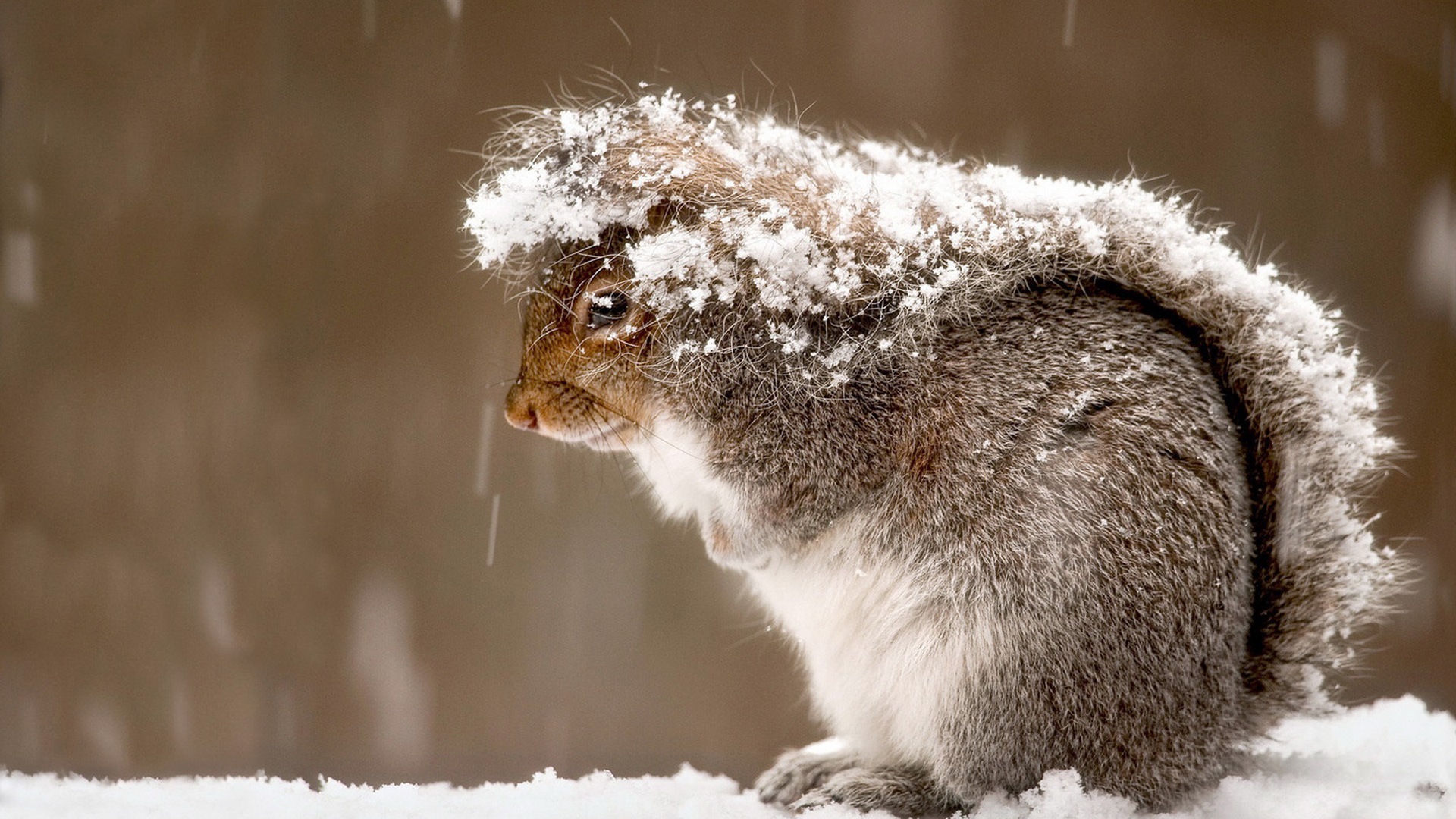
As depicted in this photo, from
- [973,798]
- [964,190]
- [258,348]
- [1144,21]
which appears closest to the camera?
[973,798]

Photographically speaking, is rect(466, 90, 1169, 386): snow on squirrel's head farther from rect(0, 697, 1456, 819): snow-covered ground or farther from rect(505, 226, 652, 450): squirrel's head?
rect(0, 697, 1456, 819): snow-covered ground

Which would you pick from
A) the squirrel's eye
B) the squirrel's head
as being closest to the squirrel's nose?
the squirrel's head

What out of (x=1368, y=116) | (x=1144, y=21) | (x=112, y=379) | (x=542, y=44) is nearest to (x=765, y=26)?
(x=542, y=44)

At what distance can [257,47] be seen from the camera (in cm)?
264

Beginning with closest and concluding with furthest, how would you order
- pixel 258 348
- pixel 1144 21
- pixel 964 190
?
pixel 964 190, pixel 1144 21, pixel 258 348

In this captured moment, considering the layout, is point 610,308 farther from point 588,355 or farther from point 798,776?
point 798,776

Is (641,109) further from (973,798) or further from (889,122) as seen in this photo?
(889,122)

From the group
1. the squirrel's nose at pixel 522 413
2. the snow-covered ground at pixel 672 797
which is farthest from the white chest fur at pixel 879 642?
the squirrel's nose at pixel 522 413

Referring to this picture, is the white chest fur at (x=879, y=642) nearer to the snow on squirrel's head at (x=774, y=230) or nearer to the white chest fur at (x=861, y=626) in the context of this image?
the white chest fur at (x=861, y=626)

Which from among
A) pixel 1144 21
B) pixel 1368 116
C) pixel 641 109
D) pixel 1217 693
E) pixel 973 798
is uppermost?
pixel 1144 21

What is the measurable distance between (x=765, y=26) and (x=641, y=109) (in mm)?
1386

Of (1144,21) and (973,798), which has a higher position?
(1144,21)

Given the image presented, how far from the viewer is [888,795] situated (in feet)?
4.06

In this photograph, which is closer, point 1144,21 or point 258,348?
point 1144,21
